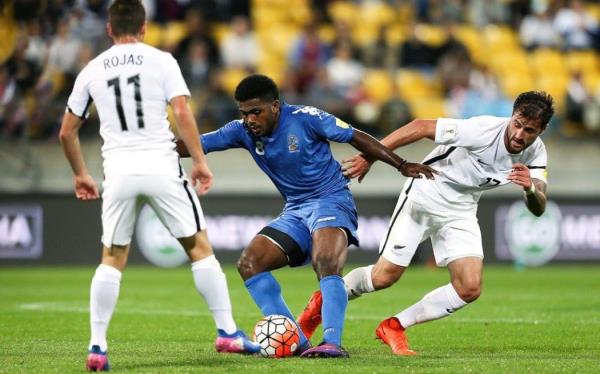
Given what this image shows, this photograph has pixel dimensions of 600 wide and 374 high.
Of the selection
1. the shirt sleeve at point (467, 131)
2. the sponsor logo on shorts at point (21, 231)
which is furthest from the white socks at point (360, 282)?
the sponsor logo on shorts at point (21, 231)

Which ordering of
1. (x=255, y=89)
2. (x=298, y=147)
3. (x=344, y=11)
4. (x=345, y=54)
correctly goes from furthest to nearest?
1. (x=344, y=11)
2. (x=345, y=54)
3. (x=298, y=147)
4. (x=255, y=89)

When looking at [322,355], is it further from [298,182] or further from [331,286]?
[298,182]

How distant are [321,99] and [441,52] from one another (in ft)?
9.00

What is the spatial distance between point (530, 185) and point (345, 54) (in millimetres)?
11230

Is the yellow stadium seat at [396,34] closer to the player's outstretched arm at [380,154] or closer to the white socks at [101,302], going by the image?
the player's outstretched arm at [380,154]

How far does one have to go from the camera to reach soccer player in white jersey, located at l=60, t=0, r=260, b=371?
22.0ft

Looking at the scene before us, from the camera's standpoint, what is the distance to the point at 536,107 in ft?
25.4

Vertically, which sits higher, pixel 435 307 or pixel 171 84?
pixel 171 84

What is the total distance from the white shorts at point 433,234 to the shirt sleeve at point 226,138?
1.33 metres

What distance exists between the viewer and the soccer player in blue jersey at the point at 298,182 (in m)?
7.64

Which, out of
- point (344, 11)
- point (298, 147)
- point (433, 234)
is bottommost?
point (433, 234)

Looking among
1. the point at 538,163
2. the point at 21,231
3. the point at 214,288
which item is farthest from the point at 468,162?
the point at 21,231

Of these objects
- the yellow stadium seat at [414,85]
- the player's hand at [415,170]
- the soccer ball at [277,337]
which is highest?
the yellow stadium seat at [414,85]

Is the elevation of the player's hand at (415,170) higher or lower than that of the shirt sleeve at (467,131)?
lower
